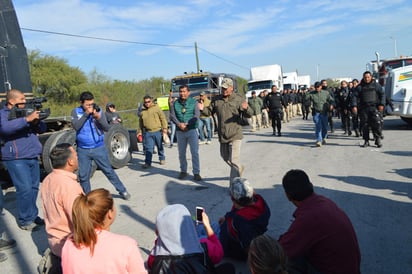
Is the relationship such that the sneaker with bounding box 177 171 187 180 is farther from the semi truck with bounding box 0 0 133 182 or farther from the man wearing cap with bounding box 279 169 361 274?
the man wearing cap with bounding box 279 169 361 274

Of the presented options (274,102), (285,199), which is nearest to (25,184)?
(285,199)

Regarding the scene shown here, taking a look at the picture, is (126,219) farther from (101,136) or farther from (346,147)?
(346,147)

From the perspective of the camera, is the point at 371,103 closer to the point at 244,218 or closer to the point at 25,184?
the point at 244,218

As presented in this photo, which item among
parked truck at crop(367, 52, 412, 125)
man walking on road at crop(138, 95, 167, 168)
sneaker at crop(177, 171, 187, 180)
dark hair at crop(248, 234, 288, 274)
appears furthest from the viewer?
parked truck at crop(367, 52, 412, 125)

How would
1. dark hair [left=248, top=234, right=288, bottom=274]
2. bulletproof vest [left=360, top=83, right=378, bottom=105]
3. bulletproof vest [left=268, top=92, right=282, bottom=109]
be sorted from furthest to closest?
bulletproof vest [left=268, top=92, right=282, bottom=109] → bulletproof vest [left=360, top=83, right=378, bottom=105] → dark hair [left=248, top=234, right=288, bottom=274]

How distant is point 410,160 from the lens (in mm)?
7477

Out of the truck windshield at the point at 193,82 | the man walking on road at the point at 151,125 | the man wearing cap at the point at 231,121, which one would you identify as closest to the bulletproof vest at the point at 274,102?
the truck windshield at the point at 193,82

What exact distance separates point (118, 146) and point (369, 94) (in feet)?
20.8

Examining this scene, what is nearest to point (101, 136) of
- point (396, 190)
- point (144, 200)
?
point (144, 200)

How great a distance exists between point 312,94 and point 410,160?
10.9 feet

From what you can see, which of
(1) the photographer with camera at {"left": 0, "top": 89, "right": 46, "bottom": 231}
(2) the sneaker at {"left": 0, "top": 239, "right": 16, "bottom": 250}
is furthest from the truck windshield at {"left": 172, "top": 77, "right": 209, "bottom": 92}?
(2) the sneaker at {"left": 0, "top": 239, "right": 16, "bottom": 250}

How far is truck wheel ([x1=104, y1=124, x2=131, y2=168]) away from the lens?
28.1 feet

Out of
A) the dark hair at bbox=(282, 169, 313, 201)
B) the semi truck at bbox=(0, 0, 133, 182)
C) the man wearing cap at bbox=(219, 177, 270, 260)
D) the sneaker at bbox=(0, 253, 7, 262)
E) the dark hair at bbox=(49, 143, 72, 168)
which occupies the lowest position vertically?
the sneaker at bbox=(0, 253, 7, 262)

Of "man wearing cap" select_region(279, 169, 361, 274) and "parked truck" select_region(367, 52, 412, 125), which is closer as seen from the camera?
"man wearing cap" select_region(279, 169, 361, 274)
